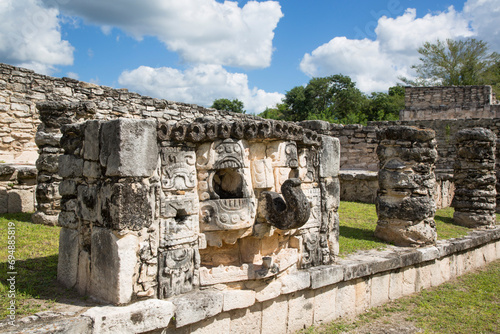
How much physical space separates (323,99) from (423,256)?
82.4 ft

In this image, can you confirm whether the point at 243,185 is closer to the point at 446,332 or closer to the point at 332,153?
the point at 332,153

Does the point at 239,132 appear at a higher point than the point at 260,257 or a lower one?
higher

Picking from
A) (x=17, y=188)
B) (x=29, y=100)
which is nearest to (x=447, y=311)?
(x=17, y=188)

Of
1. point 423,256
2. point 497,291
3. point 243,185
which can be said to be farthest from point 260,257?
point 497,291

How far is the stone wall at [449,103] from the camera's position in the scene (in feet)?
60.3

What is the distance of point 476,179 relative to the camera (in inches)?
364

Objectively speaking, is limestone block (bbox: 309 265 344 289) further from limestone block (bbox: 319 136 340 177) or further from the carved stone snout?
limestone block (bbox: 319 136 340 177)

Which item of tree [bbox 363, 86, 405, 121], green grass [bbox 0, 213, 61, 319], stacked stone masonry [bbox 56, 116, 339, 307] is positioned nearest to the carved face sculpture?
stacked stone masonry [bbox 56, 116, 339, 307]

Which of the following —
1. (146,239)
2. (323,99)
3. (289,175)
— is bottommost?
(146,239)

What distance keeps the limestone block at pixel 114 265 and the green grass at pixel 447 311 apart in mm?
2214

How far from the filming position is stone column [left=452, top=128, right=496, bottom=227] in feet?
29.6

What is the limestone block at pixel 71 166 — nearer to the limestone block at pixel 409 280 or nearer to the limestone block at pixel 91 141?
the limestone block at pixel 91 141

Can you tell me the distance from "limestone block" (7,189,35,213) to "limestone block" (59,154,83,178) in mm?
3613

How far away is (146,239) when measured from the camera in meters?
3.41
